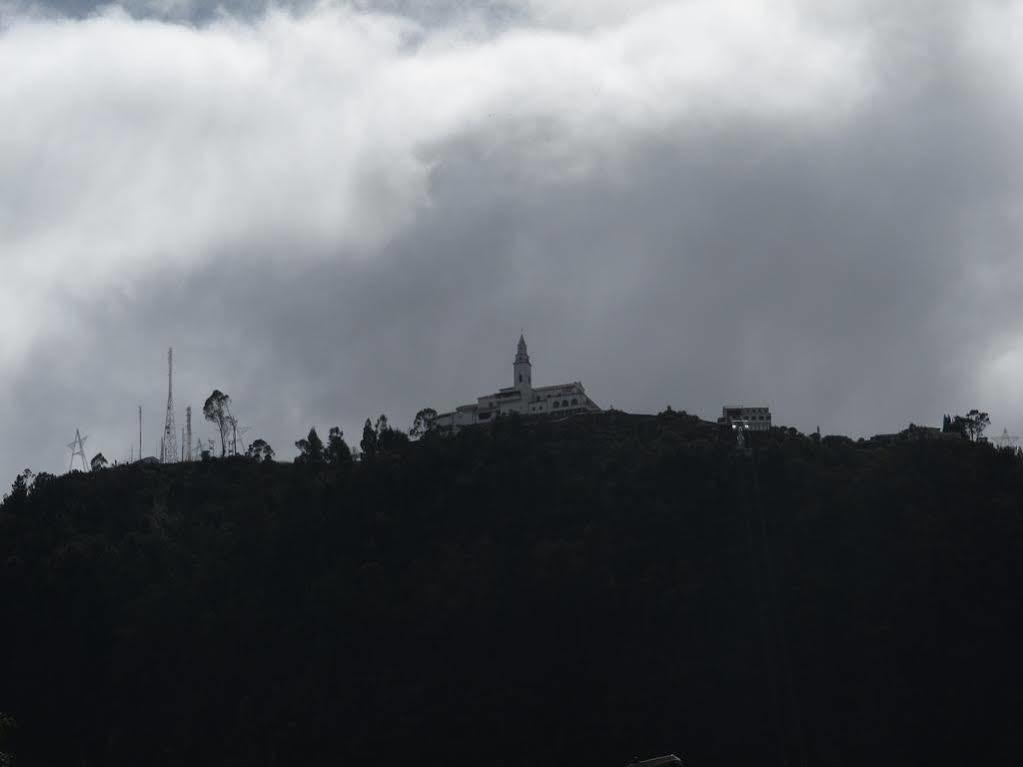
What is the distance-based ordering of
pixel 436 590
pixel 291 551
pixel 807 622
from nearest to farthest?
1. pixel 807 622
2. pixel 436 590
3. pixel 291 551

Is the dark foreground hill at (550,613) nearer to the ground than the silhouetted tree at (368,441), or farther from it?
nearer to the ground

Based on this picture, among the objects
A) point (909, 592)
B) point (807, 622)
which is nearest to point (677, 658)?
point (807, 622)

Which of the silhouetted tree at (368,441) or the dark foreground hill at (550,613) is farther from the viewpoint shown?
the silhouetted tree at (368,441)

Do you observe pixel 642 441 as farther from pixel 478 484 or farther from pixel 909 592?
pixel 909 592

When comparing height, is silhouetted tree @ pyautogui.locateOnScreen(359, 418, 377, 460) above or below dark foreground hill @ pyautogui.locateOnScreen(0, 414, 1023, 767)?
above

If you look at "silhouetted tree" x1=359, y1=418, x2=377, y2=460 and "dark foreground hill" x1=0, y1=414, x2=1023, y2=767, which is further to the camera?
"silhouetted tree" x1=359, y1=418, x2=377, y2=460

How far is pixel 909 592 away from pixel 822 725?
1721 centimetres

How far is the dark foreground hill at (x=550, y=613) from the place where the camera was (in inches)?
5202

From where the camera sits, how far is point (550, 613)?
478 ft

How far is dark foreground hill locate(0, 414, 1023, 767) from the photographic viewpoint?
13212cm

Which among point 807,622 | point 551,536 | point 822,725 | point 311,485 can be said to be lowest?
point 822,725

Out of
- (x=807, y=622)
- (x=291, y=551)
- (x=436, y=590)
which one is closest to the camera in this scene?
(x=807, y=622)

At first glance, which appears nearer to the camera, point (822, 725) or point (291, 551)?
point (822, 725)

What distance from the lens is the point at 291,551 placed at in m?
165
